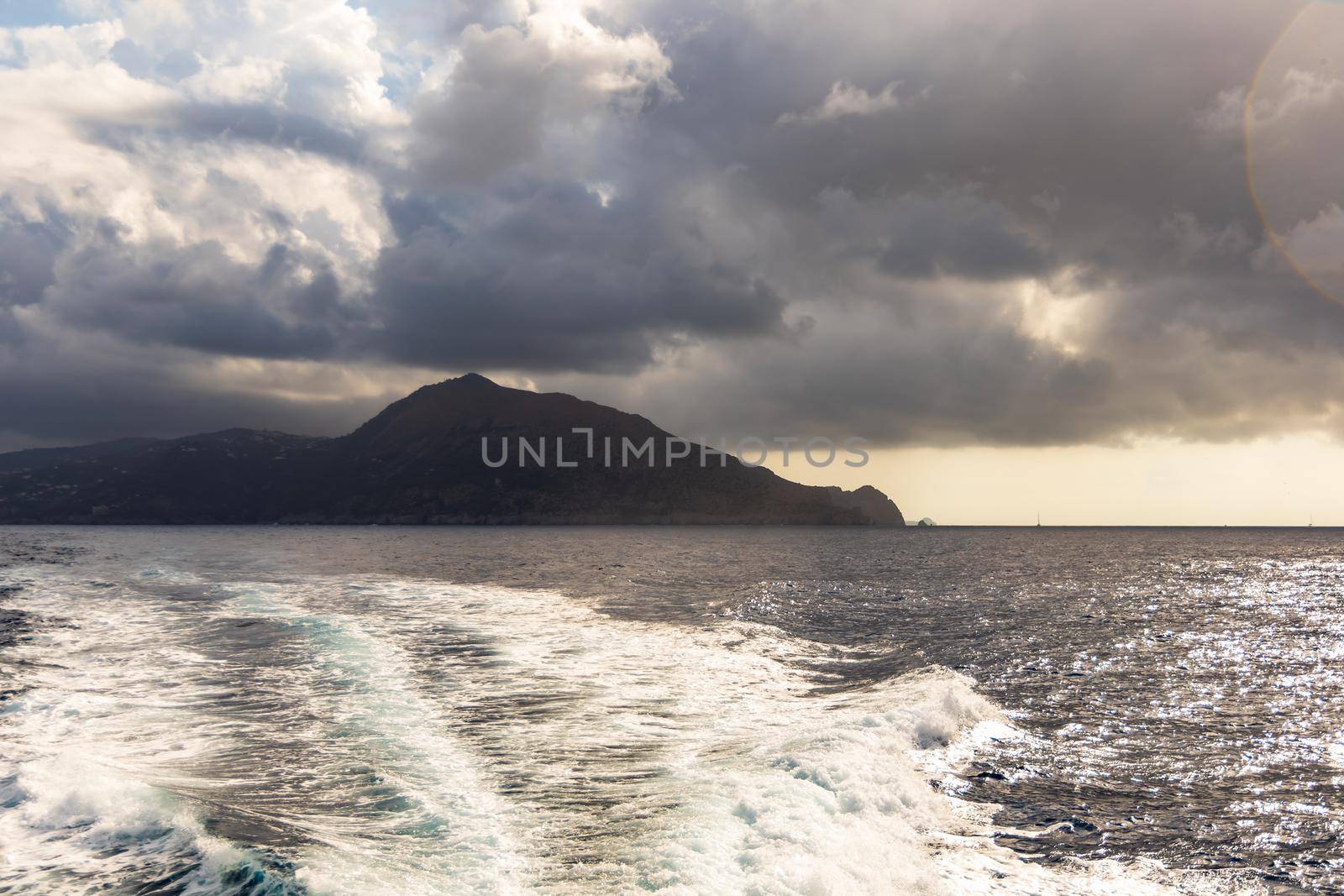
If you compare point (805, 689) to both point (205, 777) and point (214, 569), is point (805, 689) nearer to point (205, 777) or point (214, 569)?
point (205, 777)

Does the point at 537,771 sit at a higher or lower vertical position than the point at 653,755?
higher

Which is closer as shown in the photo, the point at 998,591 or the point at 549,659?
the point at 549,659

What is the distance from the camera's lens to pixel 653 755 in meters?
16.3

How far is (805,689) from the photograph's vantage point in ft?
78.1

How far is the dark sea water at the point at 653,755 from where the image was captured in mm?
10695

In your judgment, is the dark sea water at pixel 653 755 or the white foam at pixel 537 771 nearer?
the white foam at pixel 537 771

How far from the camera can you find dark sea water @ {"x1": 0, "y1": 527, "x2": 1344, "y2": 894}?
421 inches

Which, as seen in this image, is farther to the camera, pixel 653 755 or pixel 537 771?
pixel 653 755

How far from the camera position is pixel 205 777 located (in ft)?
46.2

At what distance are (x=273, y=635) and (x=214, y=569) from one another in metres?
43.8

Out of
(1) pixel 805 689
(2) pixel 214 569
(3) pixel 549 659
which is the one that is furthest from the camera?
(2) pixel 214 569

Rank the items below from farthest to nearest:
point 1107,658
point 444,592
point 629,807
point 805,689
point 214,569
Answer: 1. point 214,569
2. point 444,592
3. point 1107,658
4. point 805,689
5. point 629,807

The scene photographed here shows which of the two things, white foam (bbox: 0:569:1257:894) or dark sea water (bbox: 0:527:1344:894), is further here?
dark sea water (bbox: 0:527:1344:894)

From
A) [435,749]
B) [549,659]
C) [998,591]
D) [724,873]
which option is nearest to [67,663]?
[549,659]
